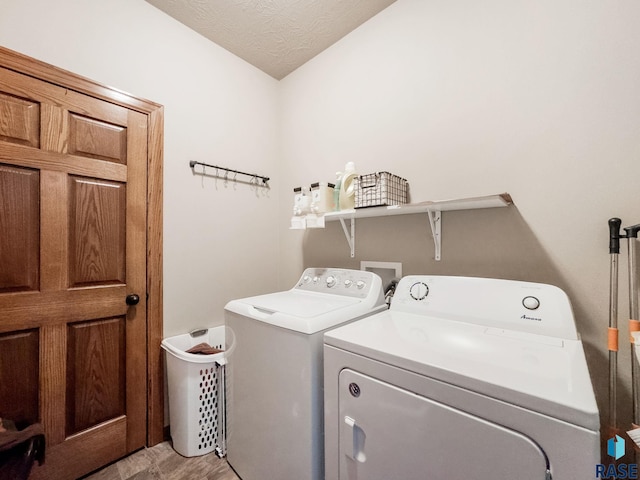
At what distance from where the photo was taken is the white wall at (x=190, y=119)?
4.73 feet

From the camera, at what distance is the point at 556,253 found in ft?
3.93

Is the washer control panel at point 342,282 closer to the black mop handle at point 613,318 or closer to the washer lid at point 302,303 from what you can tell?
the washer lid at point 302,303

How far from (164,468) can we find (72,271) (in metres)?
1.17

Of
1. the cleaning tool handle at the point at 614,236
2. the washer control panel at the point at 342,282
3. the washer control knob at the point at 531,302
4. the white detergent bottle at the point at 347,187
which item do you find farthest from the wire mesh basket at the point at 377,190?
the cleaning tool handle at the point at 614,236

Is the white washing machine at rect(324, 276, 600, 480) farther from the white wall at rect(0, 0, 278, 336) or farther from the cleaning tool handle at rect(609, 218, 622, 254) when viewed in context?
the white wall at rect(0, 0, 278, 336)

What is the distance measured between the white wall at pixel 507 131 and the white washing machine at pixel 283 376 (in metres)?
0.52

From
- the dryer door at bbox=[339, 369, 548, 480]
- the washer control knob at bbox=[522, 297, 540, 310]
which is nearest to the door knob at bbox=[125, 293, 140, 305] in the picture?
the dryer door at bbox=[339, 369, 548, 480]

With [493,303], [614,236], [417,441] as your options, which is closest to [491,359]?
[417,441]

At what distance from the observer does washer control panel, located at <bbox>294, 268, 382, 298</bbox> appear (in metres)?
1.48

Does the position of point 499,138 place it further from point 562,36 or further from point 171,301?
point 171,301

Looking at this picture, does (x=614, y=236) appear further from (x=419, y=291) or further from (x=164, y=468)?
(x=164, y=468)

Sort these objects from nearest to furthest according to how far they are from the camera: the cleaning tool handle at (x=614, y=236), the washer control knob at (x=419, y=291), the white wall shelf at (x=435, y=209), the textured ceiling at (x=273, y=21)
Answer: the cleaning tool handle at (x=614, y=236), the white wall shelf at (x=435, y=209), the washer control knob at (x=419, y=291), the textured ceiling at (x=273, y=21)

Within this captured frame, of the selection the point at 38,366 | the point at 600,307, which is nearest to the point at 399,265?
the point at 600,307

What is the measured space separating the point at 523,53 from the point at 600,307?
3.80 ft
